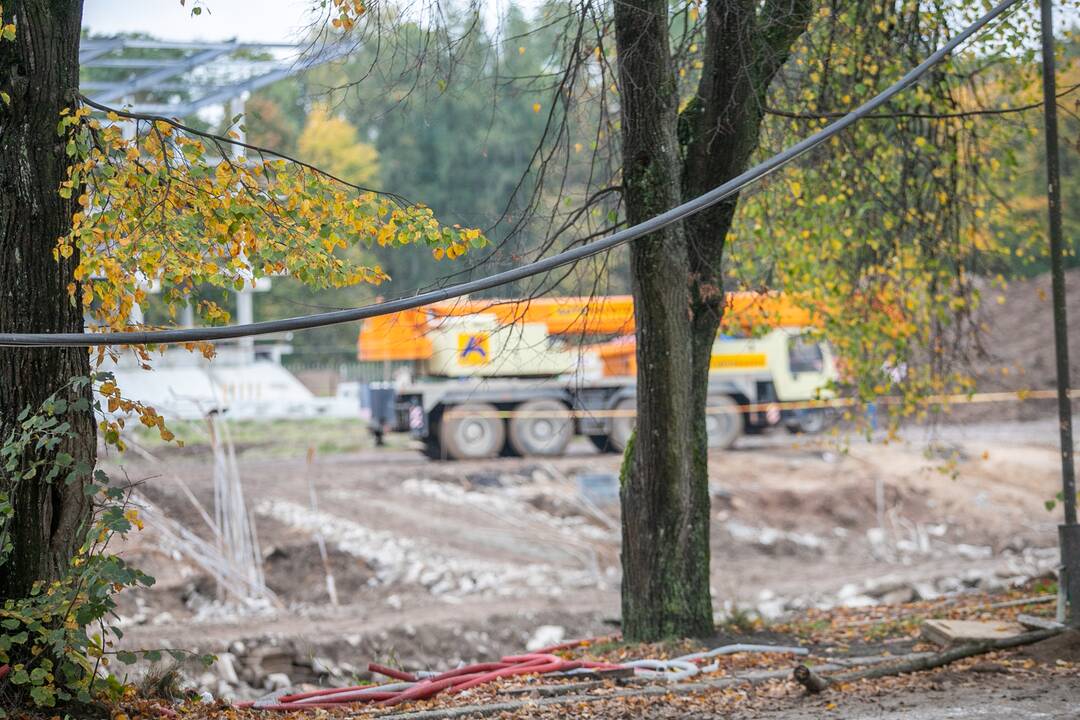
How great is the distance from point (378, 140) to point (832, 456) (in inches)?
A: 1325

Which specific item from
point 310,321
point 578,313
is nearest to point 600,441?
point 578,313

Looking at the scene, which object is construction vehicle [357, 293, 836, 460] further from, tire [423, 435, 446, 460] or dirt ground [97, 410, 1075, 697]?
dirt ground [97, 410, 1075, 697]

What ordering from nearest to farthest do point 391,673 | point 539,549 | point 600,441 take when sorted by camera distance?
point 391,673, point 539,549, point 600,441

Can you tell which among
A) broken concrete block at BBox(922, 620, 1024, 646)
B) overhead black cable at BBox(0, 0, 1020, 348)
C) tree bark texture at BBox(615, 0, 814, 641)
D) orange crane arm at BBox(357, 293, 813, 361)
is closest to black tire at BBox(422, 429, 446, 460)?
orange crane arm at BBox(357, 293, 813, 361)

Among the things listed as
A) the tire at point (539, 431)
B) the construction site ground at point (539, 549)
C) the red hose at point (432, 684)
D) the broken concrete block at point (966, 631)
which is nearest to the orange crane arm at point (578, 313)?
the construction site ground at point (539, 549)

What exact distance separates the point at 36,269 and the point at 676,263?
12.8 ft

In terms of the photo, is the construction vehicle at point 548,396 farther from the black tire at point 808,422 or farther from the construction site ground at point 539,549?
the construction site ground at point 539,549

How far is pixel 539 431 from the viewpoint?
23.1 m

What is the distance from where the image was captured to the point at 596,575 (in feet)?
54.5

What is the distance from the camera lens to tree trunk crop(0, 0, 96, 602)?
529cm

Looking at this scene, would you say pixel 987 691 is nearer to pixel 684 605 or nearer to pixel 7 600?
pixel 684 605

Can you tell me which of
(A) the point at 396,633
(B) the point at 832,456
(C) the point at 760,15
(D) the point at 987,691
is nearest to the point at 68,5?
(C) the point at 760,15

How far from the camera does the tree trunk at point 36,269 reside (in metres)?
5.29

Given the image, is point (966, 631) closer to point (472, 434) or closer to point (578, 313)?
point (578, 313)
